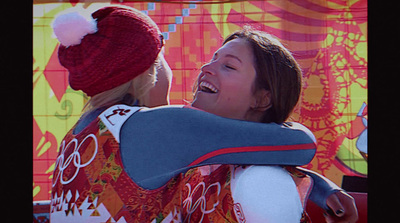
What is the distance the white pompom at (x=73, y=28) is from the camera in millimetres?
1513

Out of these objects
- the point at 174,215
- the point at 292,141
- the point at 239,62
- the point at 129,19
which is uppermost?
the point at 129,19

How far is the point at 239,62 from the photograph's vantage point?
1651mm

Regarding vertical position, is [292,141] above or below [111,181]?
above

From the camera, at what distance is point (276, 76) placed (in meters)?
1.64

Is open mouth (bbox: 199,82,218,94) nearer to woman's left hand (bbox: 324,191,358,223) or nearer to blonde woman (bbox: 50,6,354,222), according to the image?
blonde woman (bbox: 50,6,354,222)

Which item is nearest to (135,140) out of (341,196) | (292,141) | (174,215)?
(174,215)

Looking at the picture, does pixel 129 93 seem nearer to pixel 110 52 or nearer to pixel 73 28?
pixel 110 52

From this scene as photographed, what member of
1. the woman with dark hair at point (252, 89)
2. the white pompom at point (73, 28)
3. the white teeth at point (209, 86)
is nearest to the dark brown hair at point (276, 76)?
the woman with dark hair at point (252, 89)

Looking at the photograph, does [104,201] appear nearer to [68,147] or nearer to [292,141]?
[68,147]

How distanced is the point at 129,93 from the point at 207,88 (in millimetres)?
295

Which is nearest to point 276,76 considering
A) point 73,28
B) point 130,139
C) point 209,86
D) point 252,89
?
point 252,89

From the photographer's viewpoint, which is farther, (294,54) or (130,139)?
(294,54)

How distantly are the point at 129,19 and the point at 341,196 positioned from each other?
939 mm

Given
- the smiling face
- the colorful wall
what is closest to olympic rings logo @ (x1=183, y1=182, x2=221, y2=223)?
the smiling face
